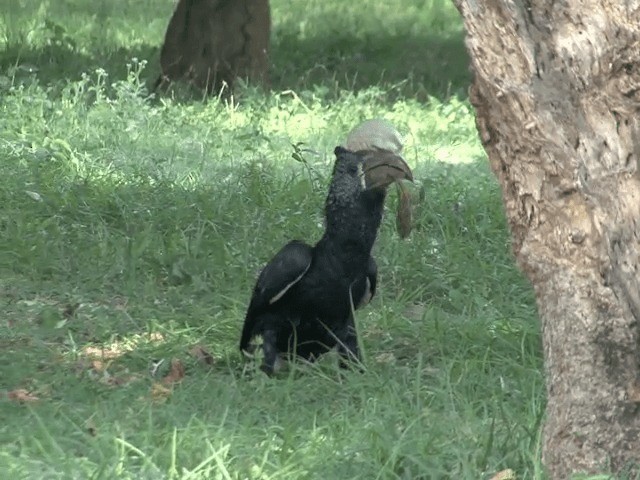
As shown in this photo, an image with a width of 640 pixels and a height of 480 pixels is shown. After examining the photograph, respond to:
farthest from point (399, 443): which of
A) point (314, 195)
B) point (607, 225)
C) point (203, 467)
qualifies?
point (314, 195)

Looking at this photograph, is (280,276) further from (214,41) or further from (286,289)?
(214,41)

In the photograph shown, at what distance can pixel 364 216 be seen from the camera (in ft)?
18.4

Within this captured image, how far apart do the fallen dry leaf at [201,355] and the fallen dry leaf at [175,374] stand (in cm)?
14

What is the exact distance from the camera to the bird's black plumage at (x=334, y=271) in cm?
558

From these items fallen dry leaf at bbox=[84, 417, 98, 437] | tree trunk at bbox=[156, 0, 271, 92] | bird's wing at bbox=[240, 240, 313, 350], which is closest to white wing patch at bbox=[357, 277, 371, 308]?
bird's wing at bbox=[240, 240, 313, 350]

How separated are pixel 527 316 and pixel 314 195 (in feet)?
7.27

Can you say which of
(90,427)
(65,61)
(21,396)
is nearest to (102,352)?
(21,396)

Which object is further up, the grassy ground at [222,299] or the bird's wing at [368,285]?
the bird's wing at [368,285]

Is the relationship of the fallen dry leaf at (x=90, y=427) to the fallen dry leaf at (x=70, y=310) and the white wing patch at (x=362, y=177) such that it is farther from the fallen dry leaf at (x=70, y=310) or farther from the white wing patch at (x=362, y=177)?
the fallen dry leaf at (x=70, y=310)

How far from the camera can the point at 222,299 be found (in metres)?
6.60

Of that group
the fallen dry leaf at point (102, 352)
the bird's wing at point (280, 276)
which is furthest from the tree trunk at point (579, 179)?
the fallen dry leaf at point (102, 352)

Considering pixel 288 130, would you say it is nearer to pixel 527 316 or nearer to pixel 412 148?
pixel 412 148

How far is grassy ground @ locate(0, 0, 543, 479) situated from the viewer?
4.24 m

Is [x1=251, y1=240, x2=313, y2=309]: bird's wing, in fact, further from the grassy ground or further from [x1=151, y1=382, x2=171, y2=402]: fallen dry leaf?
[x1=151, y1=382, x2=171, y2=402]: fallen dry leaf
